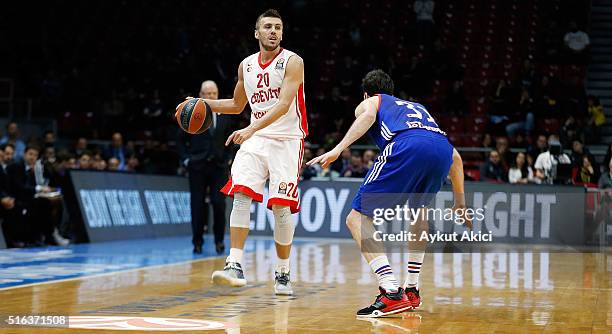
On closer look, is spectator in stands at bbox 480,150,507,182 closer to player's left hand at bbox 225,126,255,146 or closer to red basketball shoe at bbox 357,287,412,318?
player's left hand at bbox 225,126,255,146

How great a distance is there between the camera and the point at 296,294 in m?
7.67

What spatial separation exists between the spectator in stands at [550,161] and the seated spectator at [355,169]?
9.80 ft

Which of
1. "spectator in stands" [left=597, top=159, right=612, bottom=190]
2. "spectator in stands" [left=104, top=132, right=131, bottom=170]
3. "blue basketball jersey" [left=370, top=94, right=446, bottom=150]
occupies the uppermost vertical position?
"blue basketball jersey" [left=370, top=94, right=446, bottom=150]

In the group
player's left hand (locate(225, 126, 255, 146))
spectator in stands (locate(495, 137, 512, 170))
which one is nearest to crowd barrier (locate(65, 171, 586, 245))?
spectator in stands (locate(495, 137, 512, 170))

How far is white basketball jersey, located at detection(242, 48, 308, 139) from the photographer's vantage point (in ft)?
25.2

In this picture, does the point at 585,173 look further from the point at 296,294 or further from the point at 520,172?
the point at 296,294

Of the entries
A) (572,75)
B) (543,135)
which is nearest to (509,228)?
(543,135)

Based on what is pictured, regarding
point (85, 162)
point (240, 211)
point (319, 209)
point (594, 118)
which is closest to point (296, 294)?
point (240, 211)

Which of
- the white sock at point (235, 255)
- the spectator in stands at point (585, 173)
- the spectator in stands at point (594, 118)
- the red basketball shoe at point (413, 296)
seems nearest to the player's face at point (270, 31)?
the white sock at point (235, 255)

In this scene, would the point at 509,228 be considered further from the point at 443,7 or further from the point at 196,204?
the point at 443,7

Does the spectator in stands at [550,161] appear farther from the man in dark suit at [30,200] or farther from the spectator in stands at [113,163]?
the man in dark suit at [30,200]

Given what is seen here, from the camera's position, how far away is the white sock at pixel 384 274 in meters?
6.45

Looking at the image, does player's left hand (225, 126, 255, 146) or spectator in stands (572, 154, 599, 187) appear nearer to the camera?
player's left hand (225, 126, 255, 146)

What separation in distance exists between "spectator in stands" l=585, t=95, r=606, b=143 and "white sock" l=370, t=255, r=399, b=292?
47.0 feet
